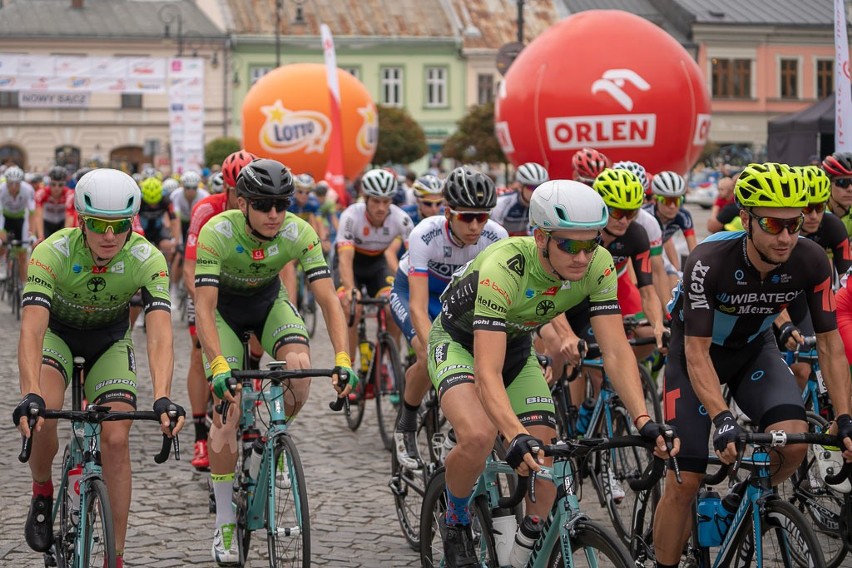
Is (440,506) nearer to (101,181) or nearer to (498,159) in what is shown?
(101,181)

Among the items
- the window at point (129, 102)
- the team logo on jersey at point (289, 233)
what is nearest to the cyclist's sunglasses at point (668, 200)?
the team logo on jersey at point (289, 233)

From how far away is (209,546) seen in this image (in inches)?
271

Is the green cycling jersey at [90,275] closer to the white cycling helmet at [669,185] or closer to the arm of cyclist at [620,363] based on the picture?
the arm of cyclist at [620,363]

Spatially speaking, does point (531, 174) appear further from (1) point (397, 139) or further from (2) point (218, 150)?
(2) point (218, 150)

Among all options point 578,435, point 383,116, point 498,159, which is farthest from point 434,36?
point 578,435

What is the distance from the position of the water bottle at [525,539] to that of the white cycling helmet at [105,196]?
2.23 meters

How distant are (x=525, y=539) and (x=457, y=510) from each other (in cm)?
52

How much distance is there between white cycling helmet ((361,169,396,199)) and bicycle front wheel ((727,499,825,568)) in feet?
20.3

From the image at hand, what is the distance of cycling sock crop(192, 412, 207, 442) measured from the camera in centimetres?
857

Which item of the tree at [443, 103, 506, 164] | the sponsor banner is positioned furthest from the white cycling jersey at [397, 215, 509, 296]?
the tree at [443, 103, 506, 164]

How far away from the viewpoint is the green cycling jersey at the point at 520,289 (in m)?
4.98

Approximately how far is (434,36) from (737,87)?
16.8 m

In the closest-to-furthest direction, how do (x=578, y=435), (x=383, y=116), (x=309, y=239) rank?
(x=309, y=239), (x=578, y=435), (x=383, y=116)

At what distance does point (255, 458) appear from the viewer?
245 inches
